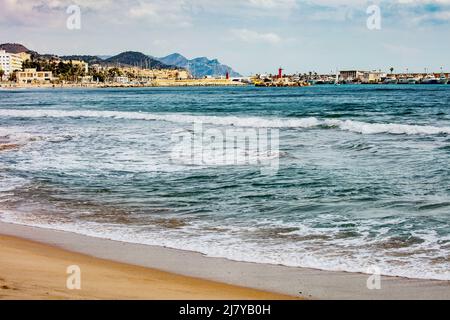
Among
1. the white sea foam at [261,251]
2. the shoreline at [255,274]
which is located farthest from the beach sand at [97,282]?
the white sea foam at [261,251]

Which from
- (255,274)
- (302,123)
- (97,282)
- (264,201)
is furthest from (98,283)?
(302,123)

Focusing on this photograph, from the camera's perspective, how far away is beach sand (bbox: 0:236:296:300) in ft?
16.8

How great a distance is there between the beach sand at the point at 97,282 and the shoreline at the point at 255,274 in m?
0.20

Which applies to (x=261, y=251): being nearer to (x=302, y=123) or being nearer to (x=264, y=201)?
(x=264, y=201)

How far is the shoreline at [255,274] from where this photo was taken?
18.3 ft

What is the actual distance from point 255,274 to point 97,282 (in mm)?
1826

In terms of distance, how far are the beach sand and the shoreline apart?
196 mm

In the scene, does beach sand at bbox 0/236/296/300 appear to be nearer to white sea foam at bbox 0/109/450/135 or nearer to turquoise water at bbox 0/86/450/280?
turquoise water at bbox 0/86/450/280

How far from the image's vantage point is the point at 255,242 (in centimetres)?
762

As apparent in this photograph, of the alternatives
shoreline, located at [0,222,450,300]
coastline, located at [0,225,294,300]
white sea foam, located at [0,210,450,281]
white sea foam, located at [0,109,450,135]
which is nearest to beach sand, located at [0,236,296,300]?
coastline, located at [0,225,294,300]

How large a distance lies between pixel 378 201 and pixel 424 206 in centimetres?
83

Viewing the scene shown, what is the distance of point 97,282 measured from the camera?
18.6ft

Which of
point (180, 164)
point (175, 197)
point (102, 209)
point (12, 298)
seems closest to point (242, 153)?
point (180, 164)

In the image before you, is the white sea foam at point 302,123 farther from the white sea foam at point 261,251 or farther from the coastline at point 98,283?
the coastline at point 98,283
